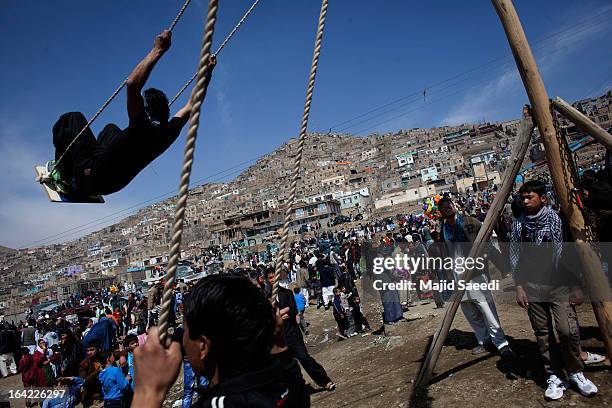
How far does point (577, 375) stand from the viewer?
3586 mm

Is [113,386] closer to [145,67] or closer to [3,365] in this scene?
[145,67]

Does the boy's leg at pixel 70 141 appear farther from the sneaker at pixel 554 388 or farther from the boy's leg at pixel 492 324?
the boy's leg at pixel 492 324

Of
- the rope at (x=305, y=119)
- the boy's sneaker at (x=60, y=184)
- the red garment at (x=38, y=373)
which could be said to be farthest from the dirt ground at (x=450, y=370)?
the red garment at (x=38, y=373)

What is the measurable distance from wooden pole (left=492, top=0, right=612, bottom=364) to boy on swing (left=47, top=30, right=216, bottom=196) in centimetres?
291

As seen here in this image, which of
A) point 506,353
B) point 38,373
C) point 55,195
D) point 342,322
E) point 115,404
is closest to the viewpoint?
point 55,195

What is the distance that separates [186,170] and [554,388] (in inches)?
159

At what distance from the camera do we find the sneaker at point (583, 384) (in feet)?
11.4

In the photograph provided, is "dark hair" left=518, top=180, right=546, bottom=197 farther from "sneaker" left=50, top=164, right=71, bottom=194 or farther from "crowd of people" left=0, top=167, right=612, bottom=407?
"sneaker" left=50, top=164, right=71, bottom=194

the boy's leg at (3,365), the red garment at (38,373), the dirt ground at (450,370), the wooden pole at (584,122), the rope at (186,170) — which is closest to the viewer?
the rope at (186,170)

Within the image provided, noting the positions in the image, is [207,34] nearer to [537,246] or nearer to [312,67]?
[312,67]

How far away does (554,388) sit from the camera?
3586 mm

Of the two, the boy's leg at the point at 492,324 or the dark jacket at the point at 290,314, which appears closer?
the boy's leg at the point at 492,324

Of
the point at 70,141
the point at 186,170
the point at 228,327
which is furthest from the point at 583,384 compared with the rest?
the point at 70,141

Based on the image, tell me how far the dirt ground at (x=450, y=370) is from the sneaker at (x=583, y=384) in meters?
0.06
